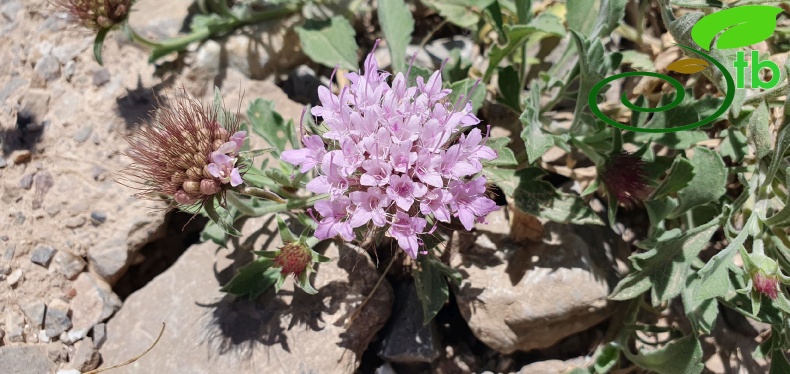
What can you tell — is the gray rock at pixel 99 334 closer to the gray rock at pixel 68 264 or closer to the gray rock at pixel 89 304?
the gray rock at pixel 89 304

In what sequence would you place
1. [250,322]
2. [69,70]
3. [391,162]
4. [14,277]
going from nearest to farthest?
[391,162], [250,322], [14,277], [69,70]

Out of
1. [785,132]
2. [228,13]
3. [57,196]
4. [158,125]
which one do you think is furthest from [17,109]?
[785,132]

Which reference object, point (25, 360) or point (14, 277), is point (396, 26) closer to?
point (14, 277)

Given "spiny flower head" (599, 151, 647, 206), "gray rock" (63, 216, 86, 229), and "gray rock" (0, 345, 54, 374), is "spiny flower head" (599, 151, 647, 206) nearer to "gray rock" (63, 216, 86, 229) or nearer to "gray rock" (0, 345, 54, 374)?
"gray rock" (63, 216, 86, 229)

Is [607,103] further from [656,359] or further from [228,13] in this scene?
[228,13]

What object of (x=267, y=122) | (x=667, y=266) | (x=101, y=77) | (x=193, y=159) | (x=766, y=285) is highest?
(x=193, y=159)

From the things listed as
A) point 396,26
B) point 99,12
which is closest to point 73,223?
point 99,12
